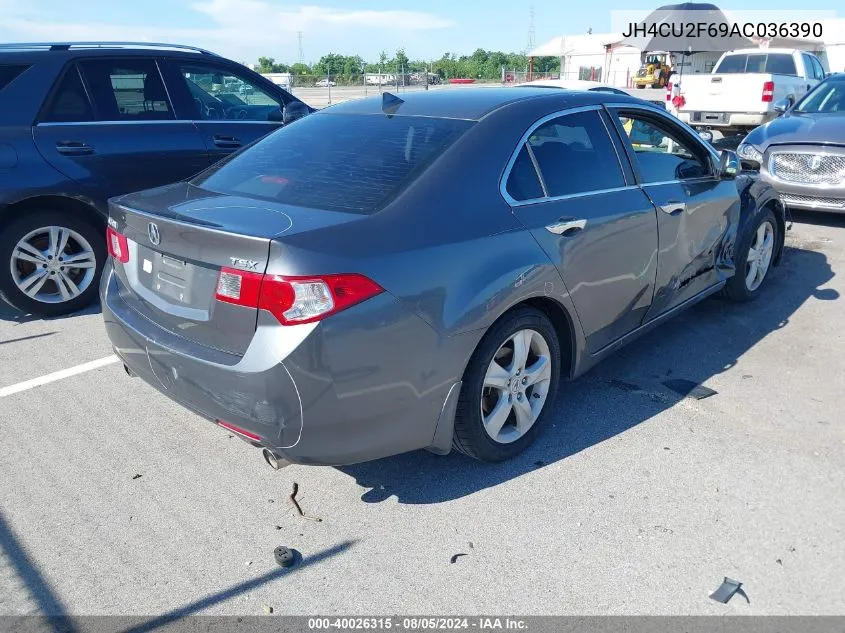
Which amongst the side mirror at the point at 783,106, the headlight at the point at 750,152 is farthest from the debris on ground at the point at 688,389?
the side mirror at the point at 783,106

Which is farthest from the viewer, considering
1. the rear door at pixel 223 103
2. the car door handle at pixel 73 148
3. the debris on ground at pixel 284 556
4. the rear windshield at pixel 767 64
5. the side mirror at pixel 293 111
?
the rear windshield at pixel 767 64

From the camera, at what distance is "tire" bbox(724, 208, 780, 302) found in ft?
16.8

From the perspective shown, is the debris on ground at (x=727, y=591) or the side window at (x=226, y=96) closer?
the debris on ground at (x=727, y=591)

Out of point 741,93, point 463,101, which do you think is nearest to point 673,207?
point 463,101

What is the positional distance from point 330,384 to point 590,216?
1.68 m

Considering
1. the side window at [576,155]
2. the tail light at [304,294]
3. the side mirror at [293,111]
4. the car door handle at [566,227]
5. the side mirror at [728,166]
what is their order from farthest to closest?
the side mirror at [293,111], the side mirror at [728,166], the side window at [576,155], the car door handle at [566,227], the tail light at [304,294]

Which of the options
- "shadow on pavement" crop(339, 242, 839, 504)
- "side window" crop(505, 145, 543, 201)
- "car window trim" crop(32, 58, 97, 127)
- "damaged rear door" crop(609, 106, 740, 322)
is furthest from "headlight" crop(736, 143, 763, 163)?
"car window trim" crop(32, 58, 97, 127)

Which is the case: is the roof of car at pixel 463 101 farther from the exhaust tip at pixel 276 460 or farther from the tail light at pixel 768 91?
the tail light at pixel 768 91

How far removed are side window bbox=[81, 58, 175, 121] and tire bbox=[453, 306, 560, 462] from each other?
394 centimetres

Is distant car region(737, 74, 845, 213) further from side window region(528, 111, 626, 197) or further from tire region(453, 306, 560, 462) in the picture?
tire region(453, 306, 560, 462)

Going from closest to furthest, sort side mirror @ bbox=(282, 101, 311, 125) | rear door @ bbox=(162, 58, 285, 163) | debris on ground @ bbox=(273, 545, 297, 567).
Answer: debris on ground @ bbox=(273, 545, 297, 567) < side mirror @ bbox=(282, 101, 311, 125) < rear door @ bbox=(162, 58, 285, 163)

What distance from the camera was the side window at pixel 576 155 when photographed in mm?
3422

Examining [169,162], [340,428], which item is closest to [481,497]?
[340,428]

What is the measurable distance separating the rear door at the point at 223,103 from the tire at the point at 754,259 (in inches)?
156
